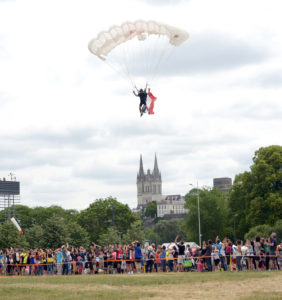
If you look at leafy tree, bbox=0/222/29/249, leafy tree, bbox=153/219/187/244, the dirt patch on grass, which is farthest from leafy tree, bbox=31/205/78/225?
the dirt patch on grass

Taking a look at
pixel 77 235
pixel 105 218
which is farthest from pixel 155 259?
pixel 105 218

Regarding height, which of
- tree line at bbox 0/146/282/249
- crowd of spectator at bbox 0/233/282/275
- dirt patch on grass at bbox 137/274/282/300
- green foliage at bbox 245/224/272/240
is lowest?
dirt patch on grass at bbox 137/274/282/300

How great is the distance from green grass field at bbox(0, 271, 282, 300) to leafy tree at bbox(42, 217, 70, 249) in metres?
43.9

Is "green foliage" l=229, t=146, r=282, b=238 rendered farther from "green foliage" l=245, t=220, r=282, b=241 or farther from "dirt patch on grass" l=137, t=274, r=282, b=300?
"dirt patch on grass" l=137, t=274, r=282, b=300

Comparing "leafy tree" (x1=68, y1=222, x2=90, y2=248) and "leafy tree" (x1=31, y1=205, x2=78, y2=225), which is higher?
"leafy tree" (x1=31, y1=205, x2=78, y2=225)

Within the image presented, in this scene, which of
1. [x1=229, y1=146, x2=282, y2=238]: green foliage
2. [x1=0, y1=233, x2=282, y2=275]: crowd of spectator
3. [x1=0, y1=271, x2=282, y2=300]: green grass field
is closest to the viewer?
[x1=0, y1=271, x2=282, y2=300]: green grass field

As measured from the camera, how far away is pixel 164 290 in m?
18.7

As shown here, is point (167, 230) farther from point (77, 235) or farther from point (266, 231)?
point (266, 231)

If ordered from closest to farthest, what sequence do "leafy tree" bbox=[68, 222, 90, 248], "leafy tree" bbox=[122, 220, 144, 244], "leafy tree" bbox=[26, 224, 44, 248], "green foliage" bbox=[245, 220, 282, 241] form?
"green foliage" bbox=[245, 220, 282, 241] < "leafy tree" bbox=[26, 224, 44, 248] < "leafy tree" bbox=[122, 220, 144, 244] < "leafy tree" bbox=[68, 222, 90, 248]

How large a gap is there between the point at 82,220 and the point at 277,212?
4618cm

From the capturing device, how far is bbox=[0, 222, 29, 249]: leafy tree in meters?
66.4

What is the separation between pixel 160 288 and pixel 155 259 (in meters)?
9.28

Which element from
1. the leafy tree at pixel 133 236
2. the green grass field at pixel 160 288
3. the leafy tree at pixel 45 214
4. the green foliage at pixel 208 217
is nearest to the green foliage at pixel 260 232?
the green foliage at pixel 208 217

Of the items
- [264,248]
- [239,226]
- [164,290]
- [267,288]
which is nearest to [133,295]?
[164,290]
